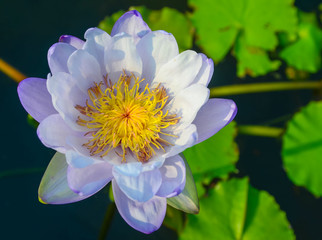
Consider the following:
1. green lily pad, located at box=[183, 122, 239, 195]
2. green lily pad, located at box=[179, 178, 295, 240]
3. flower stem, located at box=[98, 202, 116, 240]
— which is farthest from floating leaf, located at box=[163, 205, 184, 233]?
flower stem, located at box=[98, 202, 116, 240]

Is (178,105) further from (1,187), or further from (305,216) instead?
(305,216)

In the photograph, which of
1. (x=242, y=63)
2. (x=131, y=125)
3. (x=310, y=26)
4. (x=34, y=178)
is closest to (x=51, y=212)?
(x=34, y=178)

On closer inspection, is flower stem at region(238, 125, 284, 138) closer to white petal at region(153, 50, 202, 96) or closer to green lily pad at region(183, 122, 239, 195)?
green lily pad at region(183, 122, 239, 195)

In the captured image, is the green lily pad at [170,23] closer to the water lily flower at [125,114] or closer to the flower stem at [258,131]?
the flower stem at [258,131]

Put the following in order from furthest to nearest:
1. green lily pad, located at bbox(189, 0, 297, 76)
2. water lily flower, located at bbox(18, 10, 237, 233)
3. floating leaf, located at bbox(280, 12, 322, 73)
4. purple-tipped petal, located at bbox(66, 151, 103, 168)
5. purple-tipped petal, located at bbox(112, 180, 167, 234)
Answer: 1. floating leaf, located at bbox(280, 12, 322, 73)
2. green lily pad, located at bbox(189, 0, 297, 76)
3. purple-tipped petal, located at bbox(112, 180, 167, 234)
4. water lily flower, located at bbox(18, 10, 237, 233)
5. purple-tipped petal, located at bbox(66, 151, 103, 168)

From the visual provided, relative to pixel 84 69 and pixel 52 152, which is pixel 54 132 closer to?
pixel 84 69

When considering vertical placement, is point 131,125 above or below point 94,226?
above

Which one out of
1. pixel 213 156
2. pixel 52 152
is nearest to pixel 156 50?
pixel 213 156
